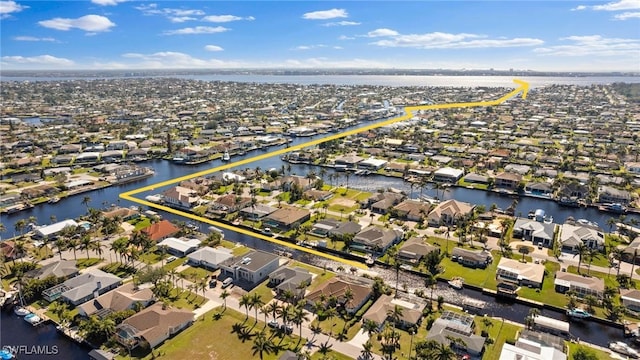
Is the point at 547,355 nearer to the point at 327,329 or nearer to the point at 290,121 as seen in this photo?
the point at 327,329

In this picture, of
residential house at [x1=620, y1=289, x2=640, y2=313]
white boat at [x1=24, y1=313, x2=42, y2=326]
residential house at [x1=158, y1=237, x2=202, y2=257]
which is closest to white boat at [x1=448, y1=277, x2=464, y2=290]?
residential house at [x1=620, y1=289, x2=640, y2=313]

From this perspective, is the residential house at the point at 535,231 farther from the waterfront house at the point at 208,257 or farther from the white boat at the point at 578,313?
the waterfront house at the point at 208,257

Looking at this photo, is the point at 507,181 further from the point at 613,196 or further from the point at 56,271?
the point at 56,271

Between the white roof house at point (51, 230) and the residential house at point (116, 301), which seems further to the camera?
the white roof house at point (51, 230)

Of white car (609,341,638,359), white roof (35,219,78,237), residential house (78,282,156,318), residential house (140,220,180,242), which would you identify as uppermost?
residential house (140,220,180,242)

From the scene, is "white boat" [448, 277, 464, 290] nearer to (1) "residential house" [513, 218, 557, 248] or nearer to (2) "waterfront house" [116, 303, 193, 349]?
(1) "residential house" [513, 218, 557, 248]

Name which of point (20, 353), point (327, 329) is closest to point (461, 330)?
point (327, 329)

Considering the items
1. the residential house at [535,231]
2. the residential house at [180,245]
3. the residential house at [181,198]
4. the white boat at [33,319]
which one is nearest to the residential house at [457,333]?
the residential house at [535,231]
